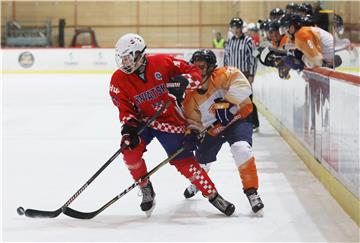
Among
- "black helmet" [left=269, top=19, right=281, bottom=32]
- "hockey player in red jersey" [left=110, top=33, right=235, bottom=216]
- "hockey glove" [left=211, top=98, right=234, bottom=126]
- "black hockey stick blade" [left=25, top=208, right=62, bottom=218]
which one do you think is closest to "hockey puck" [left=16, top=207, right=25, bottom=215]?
"black hockey stick blade" [left=25, top=208, right=62, bottom=218]

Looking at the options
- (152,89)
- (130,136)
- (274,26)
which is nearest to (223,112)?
(152,89)

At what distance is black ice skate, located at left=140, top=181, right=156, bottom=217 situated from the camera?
3783mm

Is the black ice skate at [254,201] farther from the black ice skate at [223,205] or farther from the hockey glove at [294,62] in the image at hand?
the hockey glove at [294,62]

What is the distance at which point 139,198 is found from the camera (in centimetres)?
427

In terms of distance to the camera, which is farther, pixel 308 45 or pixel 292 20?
pixel 292 20

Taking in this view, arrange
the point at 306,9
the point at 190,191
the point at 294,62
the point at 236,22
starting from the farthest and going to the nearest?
the point at 236,22
the point at 306,9
the point at 294,62
the point at 190,191

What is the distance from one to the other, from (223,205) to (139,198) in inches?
27.5

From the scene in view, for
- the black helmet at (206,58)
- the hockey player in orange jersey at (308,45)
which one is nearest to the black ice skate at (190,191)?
the black helmet at (206,58)

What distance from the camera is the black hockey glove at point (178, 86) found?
3.59 m

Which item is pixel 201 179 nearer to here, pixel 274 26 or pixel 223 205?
pixel 223 205

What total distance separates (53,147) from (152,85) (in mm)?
2820

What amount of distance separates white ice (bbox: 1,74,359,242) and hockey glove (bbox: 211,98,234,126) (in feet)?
1.61

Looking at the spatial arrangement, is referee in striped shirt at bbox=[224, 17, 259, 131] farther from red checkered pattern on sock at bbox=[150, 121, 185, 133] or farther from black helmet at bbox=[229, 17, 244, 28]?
red checkered pattern on sock at bbox=[150, 121, 185, 133]

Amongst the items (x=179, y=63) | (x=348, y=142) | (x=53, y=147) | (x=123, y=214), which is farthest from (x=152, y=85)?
(x=53, y=147)
